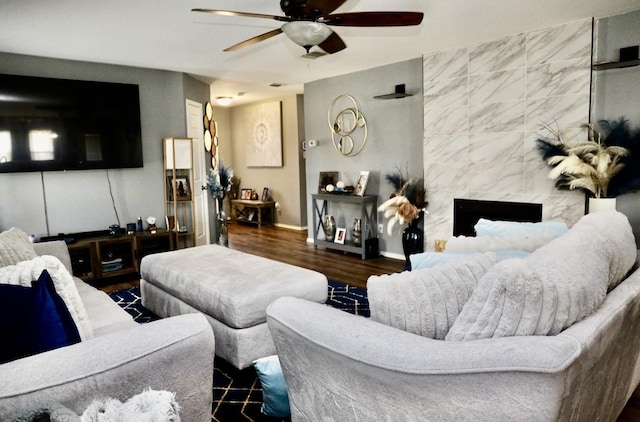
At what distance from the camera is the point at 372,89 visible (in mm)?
5566

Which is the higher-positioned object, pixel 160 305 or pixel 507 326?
pixel 507 326

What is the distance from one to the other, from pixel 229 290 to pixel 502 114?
3290 millimetres

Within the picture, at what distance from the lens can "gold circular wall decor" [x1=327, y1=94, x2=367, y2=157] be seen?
580cm

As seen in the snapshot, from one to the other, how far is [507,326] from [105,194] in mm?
4960

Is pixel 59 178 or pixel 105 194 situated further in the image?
A: pixel 105 194

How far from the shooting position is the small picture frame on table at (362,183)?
5.64m

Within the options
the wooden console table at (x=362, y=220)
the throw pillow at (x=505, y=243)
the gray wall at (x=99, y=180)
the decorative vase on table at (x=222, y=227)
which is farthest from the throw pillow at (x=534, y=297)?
the gray wall at (x=99, y=180)

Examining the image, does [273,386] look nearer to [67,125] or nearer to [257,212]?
[67,125]

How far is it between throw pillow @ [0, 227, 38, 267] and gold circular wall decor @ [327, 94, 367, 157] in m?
4.21

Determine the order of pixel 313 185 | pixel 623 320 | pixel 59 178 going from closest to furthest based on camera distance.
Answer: pixel 623 320, pixel 59 178, pixel 313 185

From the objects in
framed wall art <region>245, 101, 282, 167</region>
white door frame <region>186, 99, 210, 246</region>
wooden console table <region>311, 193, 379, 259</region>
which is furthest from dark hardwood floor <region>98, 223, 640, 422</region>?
framed wall art <region>245, 101, 282, 167</region>

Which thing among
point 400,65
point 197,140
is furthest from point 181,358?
point 197,140

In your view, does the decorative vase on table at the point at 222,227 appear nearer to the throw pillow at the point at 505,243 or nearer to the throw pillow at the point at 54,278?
the throw pillow at the point at 54,278

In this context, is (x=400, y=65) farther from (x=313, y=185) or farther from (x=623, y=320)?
(x=623, y=320)
